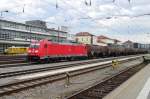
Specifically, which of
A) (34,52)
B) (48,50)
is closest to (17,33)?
(48,50)

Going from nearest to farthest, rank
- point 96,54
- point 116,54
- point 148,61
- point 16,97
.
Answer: point 16,97 → point 148,61 → point 96,54 → point 116,54

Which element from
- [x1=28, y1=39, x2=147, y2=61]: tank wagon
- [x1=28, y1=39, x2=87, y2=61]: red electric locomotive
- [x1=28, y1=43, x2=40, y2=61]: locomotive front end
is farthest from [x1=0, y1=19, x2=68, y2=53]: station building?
[x1=28, y1=43, x2=40, y2=61]: locomotive front end

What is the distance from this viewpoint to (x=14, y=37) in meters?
101

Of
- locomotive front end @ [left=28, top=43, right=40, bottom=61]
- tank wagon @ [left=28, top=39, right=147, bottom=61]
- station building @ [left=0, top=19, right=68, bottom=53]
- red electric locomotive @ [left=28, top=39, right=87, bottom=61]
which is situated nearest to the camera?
locomotive front end @ [left=28, top=43, right=40, bottom=61]

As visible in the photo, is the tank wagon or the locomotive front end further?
the tank wagon

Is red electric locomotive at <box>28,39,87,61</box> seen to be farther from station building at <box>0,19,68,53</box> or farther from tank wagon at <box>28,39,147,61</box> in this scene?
station building at <box>0,19,68,53</box>

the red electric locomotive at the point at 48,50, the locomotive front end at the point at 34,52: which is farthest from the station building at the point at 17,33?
the locomotive front end at the point at 34,52

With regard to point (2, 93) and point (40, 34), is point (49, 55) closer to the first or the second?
point (2, 93)

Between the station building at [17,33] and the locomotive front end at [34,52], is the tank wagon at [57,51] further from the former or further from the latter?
the station building at [17,33]

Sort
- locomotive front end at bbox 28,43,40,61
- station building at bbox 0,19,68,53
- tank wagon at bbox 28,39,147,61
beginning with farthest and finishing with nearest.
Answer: station building at bbox 0,19,68,53 → tank wagon at bbox 28,39,147,61 → locomotive front end at bbox 28,43,40,61

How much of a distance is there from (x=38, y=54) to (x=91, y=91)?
2431 centimetres

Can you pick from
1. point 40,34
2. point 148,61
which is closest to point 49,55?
point 148,61

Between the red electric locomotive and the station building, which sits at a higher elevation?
the station building

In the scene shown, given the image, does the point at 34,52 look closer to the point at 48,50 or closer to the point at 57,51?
the point at 48,50
